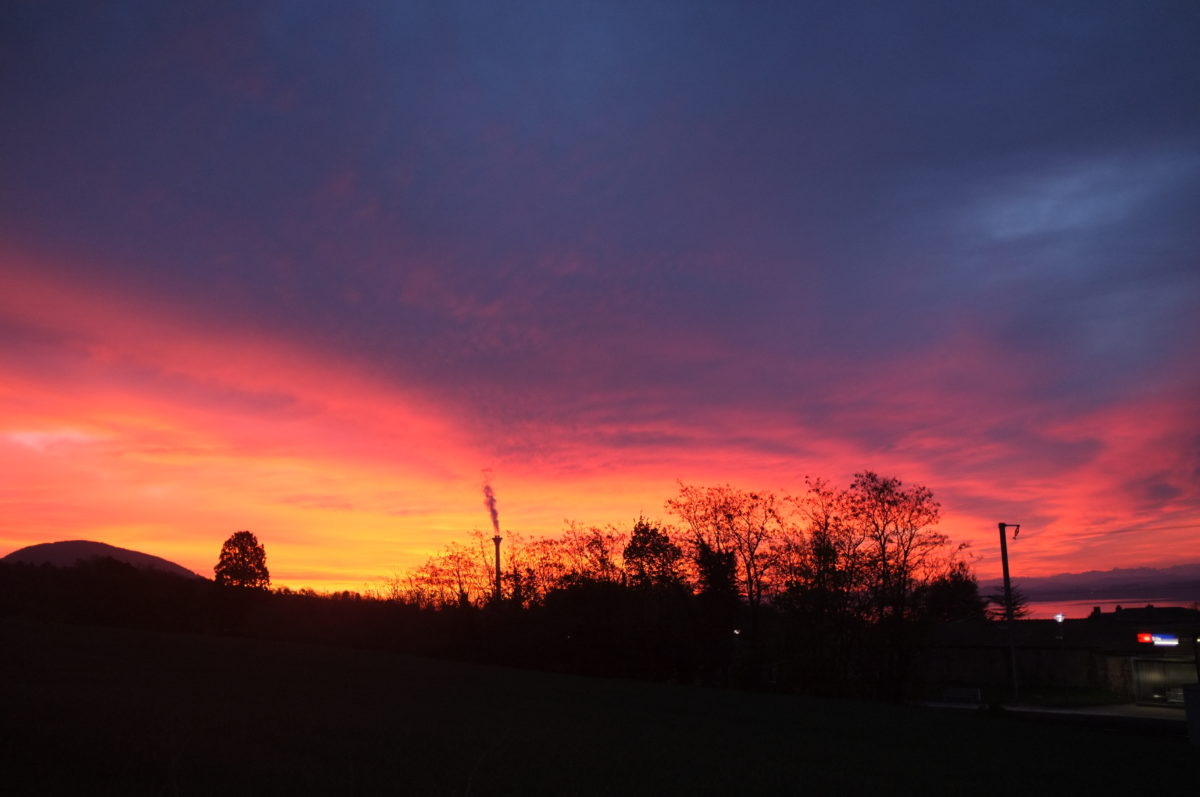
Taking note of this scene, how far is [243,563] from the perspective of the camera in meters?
43.3

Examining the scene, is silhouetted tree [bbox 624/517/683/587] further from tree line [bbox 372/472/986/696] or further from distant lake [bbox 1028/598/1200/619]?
distant lake [bbox 1028/598/1200/619]

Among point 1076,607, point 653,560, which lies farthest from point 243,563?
→ point 1076,607

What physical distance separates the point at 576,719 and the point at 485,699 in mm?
3332

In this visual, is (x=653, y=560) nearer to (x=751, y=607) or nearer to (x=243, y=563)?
(x=751, y=607)

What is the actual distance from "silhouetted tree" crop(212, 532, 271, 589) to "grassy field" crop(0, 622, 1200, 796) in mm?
17717

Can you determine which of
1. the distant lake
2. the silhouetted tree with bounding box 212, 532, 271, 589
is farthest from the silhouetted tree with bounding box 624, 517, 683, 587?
the distant lake

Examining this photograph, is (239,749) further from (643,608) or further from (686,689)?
(643,608)

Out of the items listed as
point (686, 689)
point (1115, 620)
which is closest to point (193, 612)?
point (686, 689)

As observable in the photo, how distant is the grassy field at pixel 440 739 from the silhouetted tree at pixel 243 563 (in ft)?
58.1

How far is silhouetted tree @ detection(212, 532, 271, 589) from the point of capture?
41938mm

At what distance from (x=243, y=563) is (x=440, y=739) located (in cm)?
3563

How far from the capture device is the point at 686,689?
2772cm

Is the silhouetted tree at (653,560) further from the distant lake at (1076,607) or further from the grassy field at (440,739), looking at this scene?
the distant lake at (1076,607)

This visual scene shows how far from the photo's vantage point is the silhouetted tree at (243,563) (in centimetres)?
4194
